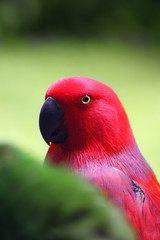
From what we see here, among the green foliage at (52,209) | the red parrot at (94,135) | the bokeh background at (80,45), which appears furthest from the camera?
the bokeh background at (80,45)

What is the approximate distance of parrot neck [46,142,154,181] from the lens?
830 millimetres

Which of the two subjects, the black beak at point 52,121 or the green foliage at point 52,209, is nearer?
the green foliage at point 52,209

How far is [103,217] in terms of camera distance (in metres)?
0.21

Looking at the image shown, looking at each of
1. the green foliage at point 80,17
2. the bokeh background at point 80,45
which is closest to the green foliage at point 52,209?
the bokeh background at point 80,45

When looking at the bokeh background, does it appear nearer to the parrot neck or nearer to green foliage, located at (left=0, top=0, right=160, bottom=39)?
green foliage, located at (left=0, top=0, right=160, bottom=39)

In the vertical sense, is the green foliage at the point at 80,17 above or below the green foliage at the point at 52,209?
above

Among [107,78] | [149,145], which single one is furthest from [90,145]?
[107,78]

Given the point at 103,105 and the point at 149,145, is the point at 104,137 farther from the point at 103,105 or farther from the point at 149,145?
the point at 149,145

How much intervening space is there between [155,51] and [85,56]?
44cm

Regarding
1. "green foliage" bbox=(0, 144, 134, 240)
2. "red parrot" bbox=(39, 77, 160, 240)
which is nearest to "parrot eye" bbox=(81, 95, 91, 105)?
"red parrot" bbox=(39, 77, 160, 240)

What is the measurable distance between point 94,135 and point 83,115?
0.05 m

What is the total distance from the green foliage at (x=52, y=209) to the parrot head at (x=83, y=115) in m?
0.60

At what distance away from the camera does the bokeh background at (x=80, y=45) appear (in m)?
2.38

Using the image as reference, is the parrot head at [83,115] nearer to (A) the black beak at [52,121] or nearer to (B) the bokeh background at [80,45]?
(A) the black beak at [52,121]
